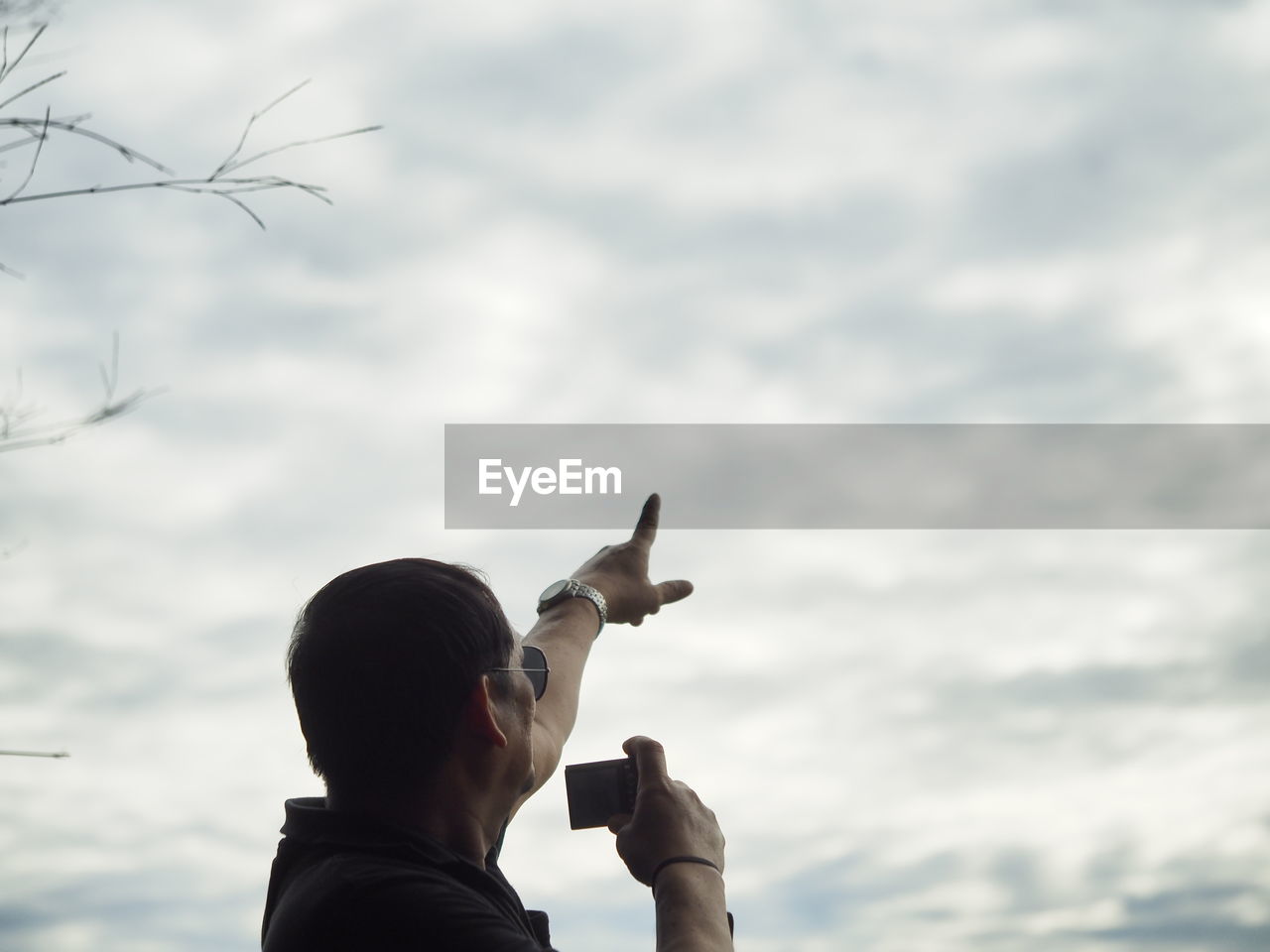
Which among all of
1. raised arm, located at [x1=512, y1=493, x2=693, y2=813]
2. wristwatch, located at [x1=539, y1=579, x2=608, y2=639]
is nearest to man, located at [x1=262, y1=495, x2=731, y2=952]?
raised arm, located at [x1=512, y1=493, x2=693, y2=813]

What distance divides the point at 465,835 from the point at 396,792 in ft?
0.47

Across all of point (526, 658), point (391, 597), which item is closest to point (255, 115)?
point (391, 597)

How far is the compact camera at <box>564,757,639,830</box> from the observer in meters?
2.28

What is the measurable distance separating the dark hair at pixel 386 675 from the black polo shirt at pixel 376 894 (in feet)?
0.33

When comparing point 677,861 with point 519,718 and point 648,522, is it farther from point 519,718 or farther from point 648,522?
point 648,522

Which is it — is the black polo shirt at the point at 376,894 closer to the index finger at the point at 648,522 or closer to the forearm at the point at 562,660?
the forearm at the point at 562,660

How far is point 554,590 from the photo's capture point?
3.31 meters

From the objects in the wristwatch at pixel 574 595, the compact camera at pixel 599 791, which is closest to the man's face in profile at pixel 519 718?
the compact camera at pixel 599 791

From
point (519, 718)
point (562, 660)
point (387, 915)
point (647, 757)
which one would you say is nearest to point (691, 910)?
point (647, 757)

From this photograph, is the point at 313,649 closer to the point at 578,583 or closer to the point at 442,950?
the point at 442,950

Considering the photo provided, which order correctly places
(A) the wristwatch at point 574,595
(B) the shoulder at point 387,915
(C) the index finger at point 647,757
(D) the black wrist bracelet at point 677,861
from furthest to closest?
1. (A) the wristwatch at point 574,595
2. (C) the index finger at point 647,757
3. (D) the black wrist bracelet at point 677,861
4. (B) the shoulder at point 387,915

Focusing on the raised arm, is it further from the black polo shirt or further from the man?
the black polo shirt

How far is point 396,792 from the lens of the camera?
1.99 metres

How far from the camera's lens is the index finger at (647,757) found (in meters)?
2.24
